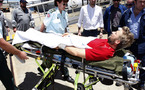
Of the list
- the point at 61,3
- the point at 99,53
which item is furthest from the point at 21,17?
the point at 99,53

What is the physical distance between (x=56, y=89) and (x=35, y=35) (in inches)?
56.3

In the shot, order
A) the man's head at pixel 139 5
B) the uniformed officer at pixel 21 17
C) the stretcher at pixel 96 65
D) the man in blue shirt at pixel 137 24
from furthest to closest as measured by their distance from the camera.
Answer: the uniformed officer at pixel 21 17, the man in blue shirt at pixel 137 24, the man's head at pixel 139 5, the stretcher at pixel 96 65

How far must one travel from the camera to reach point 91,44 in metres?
2.35

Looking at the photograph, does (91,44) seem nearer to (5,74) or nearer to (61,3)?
(61,3)

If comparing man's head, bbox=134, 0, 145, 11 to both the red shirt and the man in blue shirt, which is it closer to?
the man in blue shirt

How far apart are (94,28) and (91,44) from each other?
1393mm

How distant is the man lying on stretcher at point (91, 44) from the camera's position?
2014mm

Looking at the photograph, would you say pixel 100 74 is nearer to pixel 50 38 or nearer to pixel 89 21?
pixel 50 38

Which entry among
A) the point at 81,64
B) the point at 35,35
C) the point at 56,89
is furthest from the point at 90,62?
the point at 56,89

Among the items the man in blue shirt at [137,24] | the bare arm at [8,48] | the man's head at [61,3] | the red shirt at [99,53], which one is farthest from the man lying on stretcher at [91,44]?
the man's head at [61,3]

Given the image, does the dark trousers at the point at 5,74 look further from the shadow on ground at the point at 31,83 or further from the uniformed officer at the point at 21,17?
the uniformed officer at the point at 21,17

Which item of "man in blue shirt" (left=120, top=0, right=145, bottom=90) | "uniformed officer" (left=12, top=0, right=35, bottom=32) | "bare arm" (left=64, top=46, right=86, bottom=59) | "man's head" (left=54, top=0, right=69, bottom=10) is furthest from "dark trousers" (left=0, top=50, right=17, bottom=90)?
"man in blue shirt" (left=120, top=0, right=145, bottom=90)

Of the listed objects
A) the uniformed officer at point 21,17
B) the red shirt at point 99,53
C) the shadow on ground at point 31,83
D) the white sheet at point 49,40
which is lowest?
the shadow on ground at point 31,83

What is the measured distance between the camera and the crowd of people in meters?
2.07
